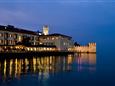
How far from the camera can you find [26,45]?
6969 centimetres

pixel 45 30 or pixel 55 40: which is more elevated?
pixel 45 30

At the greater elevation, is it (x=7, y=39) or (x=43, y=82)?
(x=7, y=39)

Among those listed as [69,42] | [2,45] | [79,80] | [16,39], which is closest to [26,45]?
[16,39]

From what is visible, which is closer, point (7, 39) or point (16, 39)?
point (7, 39)

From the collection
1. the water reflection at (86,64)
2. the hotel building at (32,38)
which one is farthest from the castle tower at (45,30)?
the water reflection at (86,64)

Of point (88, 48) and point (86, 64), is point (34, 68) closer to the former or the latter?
point (86, 64)

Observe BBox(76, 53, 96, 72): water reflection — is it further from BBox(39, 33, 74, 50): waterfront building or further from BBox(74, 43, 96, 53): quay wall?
BBox(74, 43, 96, 53): quay wall

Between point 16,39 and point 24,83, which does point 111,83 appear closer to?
point 24,83

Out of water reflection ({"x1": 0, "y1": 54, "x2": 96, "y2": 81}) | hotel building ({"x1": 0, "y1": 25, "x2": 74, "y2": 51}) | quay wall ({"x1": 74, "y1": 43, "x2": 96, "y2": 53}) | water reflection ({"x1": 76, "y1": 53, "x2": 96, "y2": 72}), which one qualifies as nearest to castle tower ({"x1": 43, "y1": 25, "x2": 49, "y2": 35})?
hotel building ({"x1": 0, "y1": 25, "x2": 74, "y2": 51})

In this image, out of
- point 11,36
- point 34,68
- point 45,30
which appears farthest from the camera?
point 45,30

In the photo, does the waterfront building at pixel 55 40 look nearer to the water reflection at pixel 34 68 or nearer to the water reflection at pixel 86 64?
the water reflection at pixel 86 64

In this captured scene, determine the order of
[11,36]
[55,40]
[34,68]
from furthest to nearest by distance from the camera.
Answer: [55,40], [11,36], [34,68]

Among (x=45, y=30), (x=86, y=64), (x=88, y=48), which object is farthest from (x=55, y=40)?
(x=86, y=64)

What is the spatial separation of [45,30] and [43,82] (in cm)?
7539
